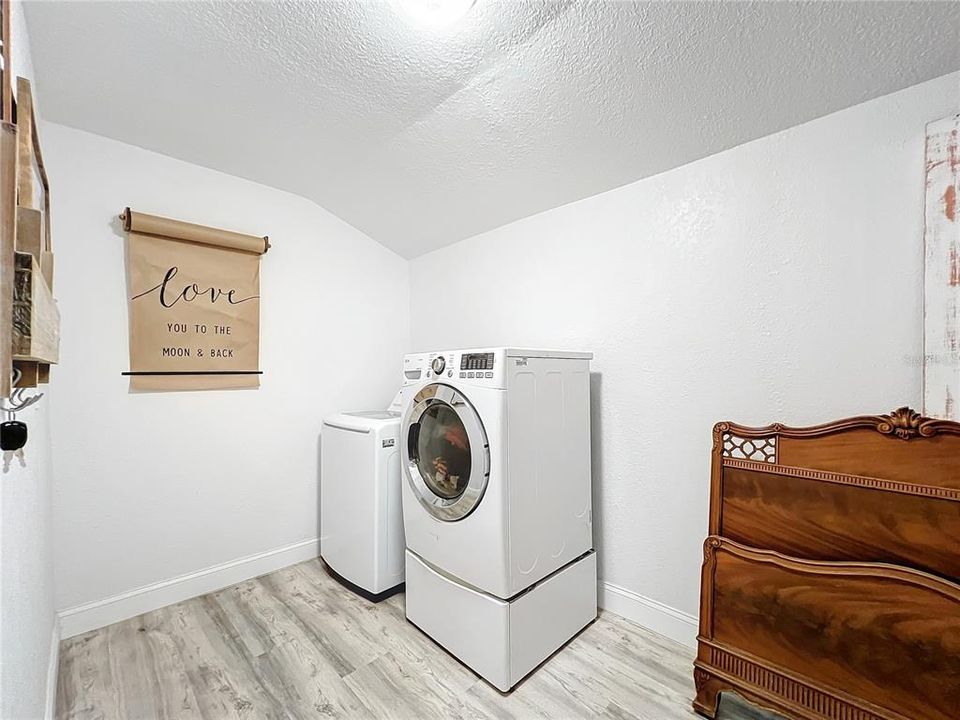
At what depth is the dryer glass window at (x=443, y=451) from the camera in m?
1.77

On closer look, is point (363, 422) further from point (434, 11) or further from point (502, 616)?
point (434, 11)

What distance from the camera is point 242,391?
8.02ft

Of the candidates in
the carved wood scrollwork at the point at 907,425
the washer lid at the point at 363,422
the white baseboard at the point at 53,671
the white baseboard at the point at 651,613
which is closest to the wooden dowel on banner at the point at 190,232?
the washer lid at the point at 363,422

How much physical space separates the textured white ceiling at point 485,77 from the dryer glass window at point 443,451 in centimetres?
125

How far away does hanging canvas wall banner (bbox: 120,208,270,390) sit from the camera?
82.4 inches

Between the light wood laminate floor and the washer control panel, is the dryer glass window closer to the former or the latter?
the washer control panel

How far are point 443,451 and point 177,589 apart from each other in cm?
162

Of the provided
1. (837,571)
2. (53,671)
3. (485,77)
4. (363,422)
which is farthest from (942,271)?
(53,671)

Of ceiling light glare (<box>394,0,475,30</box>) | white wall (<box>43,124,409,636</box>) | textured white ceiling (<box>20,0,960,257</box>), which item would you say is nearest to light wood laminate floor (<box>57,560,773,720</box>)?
white wall (<box>43,124,409,636</box>)

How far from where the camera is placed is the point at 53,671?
1.57 metres

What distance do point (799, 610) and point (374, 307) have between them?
272 centimetres

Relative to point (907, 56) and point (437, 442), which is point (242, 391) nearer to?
point (437, 442)

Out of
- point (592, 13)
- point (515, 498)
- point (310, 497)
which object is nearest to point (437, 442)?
point (515, 498)

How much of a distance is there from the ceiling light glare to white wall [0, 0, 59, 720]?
39.4 inches
